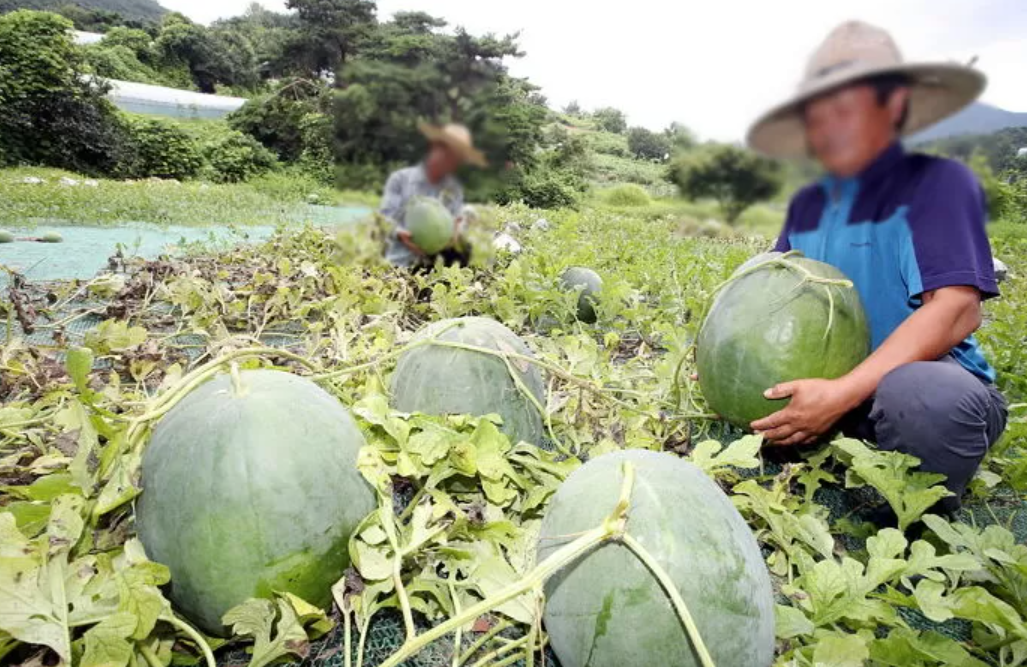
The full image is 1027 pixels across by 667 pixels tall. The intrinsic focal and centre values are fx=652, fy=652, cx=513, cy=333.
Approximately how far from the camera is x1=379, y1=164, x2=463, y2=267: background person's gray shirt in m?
0.77

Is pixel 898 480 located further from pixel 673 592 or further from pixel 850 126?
pixel 850 126


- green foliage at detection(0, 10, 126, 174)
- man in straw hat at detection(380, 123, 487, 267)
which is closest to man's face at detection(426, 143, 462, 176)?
man in straw hat at detection(380, 123, 487, 267)

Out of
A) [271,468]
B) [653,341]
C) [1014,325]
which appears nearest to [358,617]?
[271,468]

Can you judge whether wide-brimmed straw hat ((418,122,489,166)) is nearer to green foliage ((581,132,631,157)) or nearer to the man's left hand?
green foliage ((581,132,631,157))

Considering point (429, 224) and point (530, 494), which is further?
point (530, 494)

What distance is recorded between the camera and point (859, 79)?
553 millimetres

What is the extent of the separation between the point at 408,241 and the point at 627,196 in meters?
0.32

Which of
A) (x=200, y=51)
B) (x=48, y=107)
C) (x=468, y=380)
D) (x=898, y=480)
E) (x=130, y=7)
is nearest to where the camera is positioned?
(x=898, y=480)

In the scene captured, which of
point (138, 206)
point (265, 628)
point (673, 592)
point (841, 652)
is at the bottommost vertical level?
point (138, 206)

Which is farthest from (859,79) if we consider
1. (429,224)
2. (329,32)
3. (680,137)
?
(329,32)

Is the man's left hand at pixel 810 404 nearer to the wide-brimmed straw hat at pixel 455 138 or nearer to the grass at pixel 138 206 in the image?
the wide-brimmed straw hat at pixel 455 138

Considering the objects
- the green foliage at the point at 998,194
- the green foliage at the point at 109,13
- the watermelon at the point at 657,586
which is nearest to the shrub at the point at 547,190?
the green foliage at the point at 998,194

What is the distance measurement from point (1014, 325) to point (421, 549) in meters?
3.16

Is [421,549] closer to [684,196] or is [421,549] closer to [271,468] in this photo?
[271,468]
